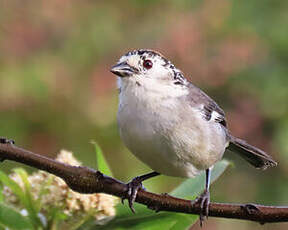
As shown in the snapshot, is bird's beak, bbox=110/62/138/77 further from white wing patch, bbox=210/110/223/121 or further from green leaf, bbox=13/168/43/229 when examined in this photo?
green leaf, bbox=13/168/43/229

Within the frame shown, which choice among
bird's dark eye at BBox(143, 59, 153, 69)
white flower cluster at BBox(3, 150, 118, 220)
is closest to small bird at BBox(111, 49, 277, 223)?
bird's dark eye at BBox(143, 59, 153, 69)

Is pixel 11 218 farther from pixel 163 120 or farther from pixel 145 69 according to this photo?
pixel 145 69

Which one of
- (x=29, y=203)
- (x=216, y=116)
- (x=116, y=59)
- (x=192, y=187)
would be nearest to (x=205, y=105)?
(x=216, y=116)

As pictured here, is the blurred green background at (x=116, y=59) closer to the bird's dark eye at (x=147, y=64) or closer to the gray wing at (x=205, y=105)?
the gray wing at (x=205, y=105)

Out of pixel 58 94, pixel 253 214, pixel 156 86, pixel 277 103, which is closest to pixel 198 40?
pixel 277 103

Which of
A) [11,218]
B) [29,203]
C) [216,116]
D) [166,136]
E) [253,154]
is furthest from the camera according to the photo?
[253,154]

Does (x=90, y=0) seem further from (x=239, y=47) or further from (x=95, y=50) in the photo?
(x=239, y=47)

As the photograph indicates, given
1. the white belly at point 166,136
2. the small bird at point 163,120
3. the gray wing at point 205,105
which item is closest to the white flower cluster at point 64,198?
the small bird at point 163,120
